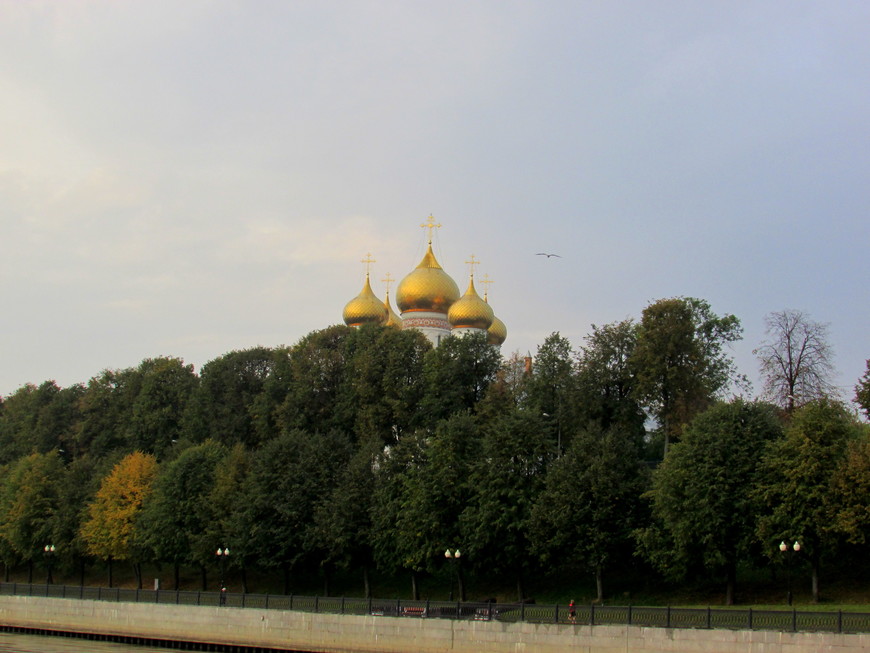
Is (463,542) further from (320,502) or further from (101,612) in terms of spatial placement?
(101,612)

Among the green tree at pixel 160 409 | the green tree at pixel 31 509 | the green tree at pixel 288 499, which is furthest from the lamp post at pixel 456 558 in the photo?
the green tree at pixel 160 409

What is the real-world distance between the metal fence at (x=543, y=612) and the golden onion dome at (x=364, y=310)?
105 ft

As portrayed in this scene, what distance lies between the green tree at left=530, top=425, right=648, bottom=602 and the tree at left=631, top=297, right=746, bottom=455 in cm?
585

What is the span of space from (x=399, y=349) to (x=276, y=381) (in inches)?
302

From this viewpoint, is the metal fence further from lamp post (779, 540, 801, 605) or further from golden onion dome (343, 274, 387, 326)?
golden onion dome (343, 274, 387, 326)

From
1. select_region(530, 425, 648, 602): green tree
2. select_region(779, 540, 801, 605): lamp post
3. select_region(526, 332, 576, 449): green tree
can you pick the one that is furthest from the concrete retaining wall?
select_region(526, 332, 576, 449): green tree

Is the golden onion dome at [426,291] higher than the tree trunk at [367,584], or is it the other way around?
the golden onion dome at [426,291]

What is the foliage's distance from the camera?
1977 inches

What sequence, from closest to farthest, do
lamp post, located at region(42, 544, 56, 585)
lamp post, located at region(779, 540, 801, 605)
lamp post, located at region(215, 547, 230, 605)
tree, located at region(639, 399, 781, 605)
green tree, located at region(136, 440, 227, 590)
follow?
1. lamp post, located at region(779, 540, 801, 605)
2. tree, located at region(639, 399, 781, 605)
3. lamp post, located at region(215, 547, 230, 605)
4. green tree, located at region(136, 440, 227, 590)
5. lamp post, located at region(42, 544, 56, 585)

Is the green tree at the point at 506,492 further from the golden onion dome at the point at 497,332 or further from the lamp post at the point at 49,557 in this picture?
the golden onion dome at the point at 497,332

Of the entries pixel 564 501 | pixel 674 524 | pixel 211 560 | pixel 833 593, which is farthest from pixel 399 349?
pixel 833 593

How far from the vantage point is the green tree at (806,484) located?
109 feet

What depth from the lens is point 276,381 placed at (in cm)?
5653

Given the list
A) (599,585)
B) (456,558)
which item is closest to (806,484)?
(599,585)
